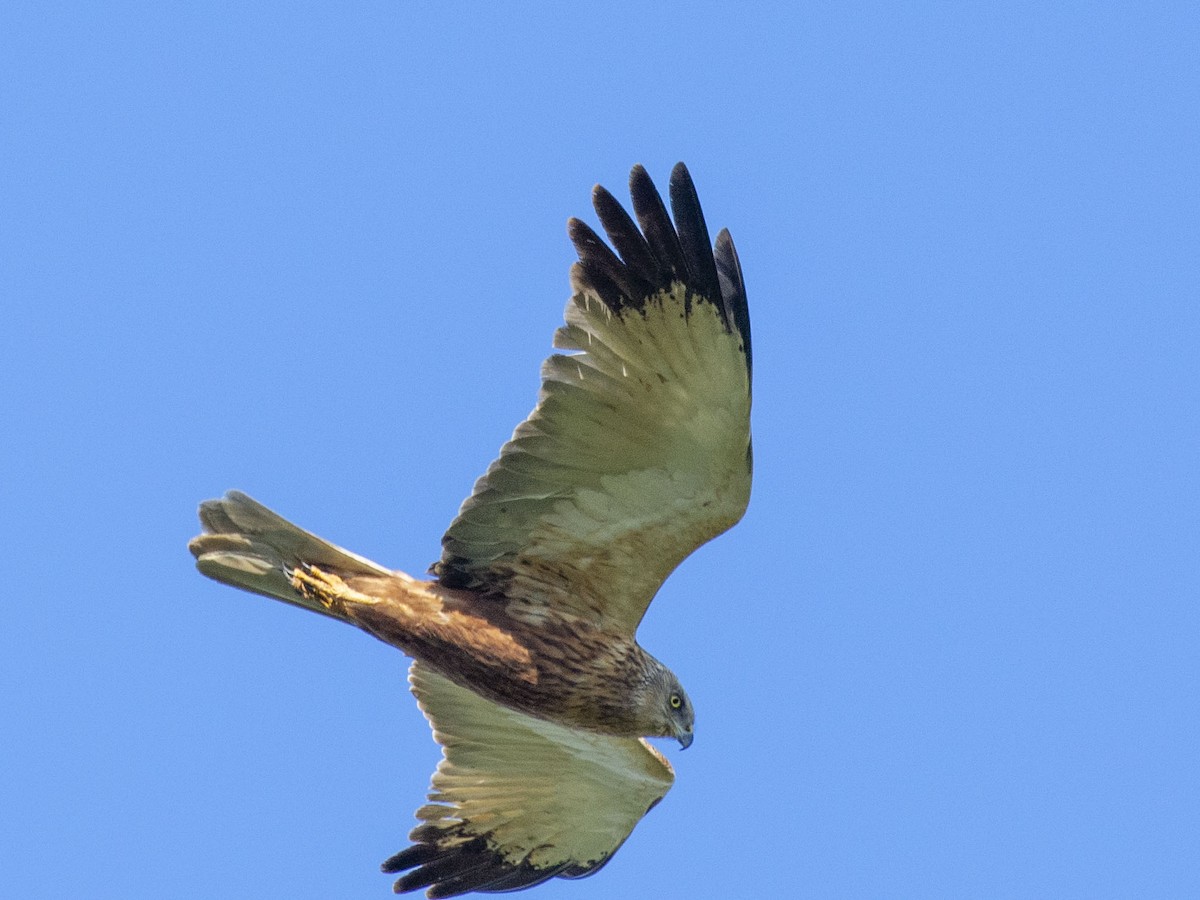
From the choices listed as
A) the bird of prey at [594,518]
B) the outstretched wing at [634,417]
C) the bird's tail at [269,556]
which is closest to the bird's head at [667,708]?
the bird of prey at [594,518]

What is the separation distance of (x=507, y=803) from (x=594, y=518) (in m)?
2.69

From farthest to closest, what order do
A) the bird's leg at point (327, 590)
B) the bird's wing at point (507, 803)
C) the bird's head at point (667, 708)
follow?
1. the bird's wing at point (507, 803)
2. the bird's head at point (667, 708)
3. the bird's leg at point (327, 590)

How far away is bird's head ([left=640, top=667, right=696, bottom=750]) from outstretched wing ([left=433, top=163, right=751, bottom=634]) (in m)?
0.66

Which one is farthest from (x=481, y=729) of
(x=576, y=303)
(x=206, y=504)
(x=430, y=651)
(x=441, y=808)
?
(x=576, y=303)

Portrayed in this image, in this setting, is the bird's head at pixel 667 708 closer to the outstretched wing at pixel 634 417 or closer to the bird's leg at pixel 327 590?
the outstretched wing at pixel 634 417

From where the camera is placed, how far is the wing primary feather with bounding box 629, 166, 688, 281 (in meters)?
9.04

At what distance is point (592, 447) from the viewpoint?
9414 mm

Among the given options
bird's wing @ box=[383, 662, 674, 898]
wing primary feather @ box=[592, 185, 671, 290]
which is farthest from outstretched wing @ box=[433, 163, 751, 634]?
bird's wing @ box=[383, 662, 674, 898]

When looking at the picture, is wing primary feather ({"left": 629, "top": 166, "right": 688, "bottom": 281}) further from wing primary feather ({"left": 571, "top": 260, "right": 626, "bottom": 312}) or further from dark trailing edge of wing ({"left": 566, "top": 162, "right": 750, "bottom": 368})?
wing primary feather ({"left": 571, "top": 260, "right": 626, "bottom": 312})

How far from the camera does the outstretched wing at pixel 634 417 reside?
9078 millimetres

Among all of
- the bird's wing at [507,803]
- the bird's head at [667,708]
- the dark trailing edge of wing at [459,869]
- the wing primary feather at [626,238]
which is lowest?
the dark trailing edge of wing at [459,869]

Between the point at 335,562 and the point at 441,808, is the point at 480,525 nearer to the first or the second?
the point at 335,562

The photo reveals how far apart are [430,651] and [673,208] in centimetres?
282

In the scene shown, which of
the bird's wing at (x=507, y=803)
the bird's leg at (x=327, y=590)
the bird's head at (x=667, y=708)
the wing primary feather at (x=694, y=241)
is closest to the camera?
A: the wing primary feather at (x=694, y=241)
